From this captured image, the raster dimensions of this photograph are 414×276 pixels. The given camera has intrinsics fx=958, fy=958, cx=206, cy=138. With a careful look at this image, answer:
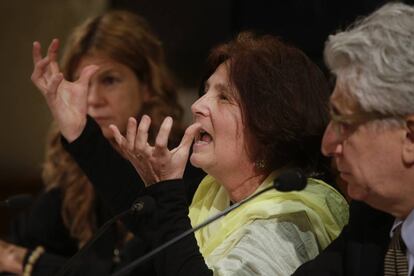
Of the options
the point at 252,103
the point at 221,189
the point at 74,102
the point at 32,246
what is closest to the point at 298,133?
the point at 252,103

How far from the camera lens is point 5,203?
7.53ft

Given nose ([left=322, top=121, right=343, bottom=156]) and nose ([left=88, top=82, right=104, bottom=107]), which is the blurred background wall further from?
nose ([left=322, top=121, right=343, bottom=156])

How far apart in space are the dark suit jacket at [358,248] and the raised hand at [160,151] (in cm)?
38

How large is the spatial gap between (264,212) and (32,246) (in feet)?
4.49

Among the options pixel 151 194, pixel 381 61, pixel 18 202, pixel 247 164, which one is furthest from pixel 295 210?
pixel 18 202

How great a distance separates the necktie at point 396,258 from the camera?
1.82 m

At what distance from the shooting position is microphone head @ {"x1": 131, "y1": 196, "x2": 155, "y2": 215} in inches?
79.4

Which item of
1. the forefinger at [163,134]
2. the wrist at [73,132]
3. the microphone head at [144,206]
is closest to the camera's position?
the microphone head at [144,206]

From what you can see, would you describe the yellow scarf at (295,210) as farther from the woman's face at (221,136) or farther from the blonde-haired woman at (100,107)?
the blonde-haired woman at (100,107)

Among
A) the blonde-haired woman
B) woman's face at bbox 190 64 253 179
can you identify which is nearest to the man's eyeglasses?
woman's face at bbox 190 64 253 179

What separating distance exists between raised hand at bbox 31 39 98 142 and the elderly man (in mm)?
826

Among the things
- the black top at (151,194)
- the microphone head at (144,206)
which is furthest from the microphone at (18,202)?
the microphone head at (144,206)

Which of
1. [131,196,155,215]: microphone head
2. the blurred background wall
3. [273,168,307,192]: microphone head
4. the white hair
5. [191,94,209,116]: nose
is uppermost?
the white hair

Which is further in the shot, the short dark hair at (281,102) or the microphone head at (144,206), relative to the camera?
the short dark hair at (281,102)
